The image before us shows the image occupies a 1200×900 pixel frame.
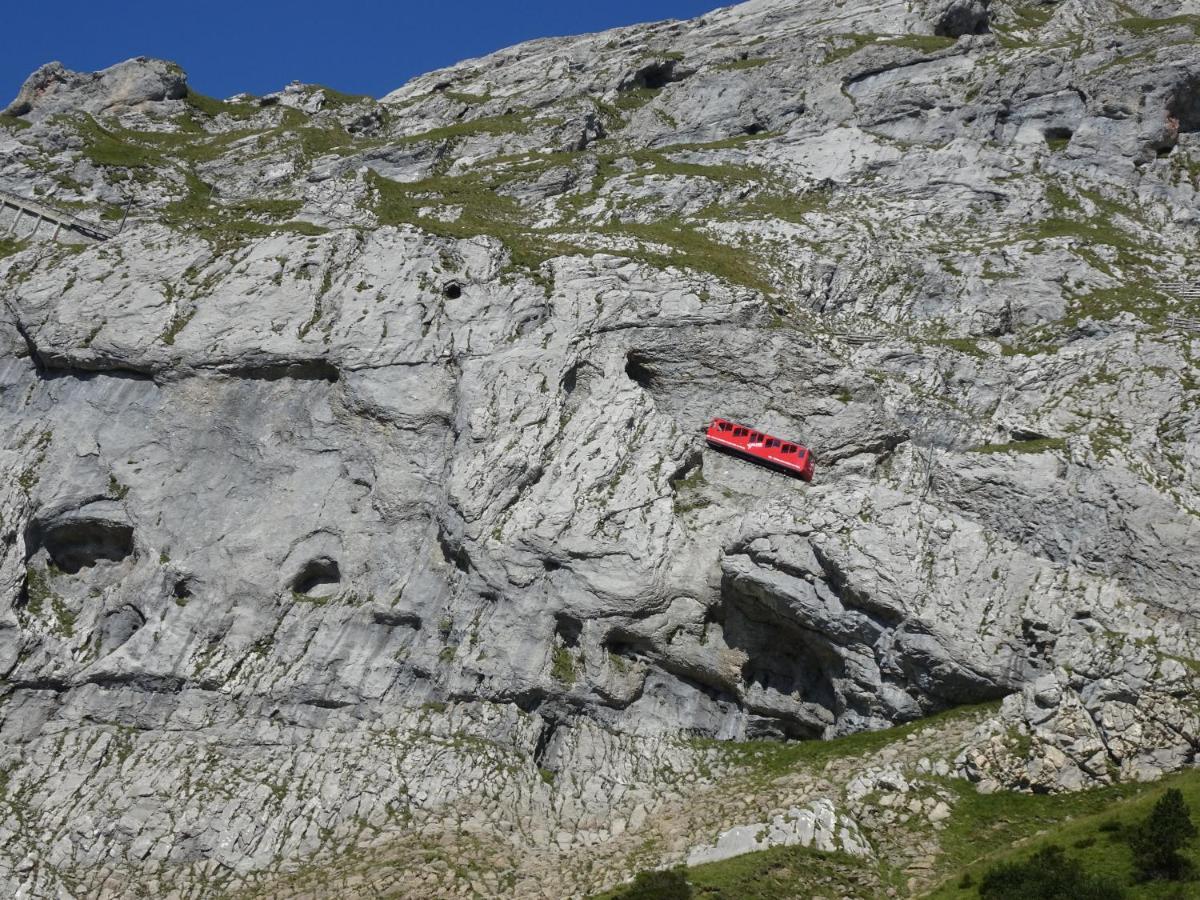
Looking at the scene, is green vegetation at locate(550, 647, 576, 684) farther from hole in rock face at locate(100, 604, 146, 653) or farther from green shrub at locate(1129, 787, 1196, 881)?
green shrub at locate(1129, 787, 1196, 881)

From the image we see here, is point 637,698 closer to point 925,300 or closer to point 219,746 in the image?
point 219,746

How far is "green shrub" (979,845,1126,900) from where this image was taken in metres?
18.9

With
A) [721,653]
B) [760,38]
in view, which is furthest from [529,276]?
[760,38]

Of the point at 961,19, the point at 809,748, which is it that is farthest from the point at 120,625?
the point at 961,19

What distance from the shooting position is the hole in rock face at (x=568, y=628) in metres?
31.0

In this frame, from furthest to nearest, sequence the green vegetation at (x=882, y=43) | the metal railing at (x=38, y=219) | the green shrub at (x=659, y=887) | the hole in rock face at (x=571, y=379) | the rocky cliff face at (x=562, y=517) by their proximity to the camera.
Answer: the green vegetation at (x=882, y=43), the metal railing at (x=38, y=219), the hole in rock face at (x=571, y=379), the rocky cliff face at (x=562, y=517), the green shrub at (x=659, y=887)

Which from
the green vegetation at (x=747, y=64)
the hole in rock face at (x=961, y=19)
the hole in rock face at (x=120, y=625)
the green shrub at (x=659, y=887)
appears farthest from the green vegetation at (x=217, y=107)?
the green shrub at (x=659, y=887)

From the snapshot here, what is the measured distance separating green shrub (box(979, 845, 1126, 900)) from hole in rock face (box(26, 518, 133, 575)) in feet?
108

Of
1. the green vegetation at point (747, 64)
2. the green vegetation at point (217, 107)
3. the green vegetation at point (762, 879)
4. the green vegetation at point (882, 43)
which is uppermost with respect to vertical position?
the green vegetation at point (217, 107)

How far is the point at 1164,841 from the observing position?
19.5 meters

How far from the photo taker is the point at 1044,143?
181 feet

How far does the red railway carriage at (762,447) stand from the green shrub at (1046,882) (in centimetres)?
1611

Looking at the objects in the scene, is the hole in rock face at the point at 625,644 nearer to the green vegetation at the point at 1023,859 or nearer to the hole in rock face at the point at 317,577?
the green vegetation at the point at 1023,859

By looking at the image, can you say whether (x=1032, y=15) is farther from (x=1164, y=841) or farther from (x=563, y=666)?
(x=1164, y=841)
